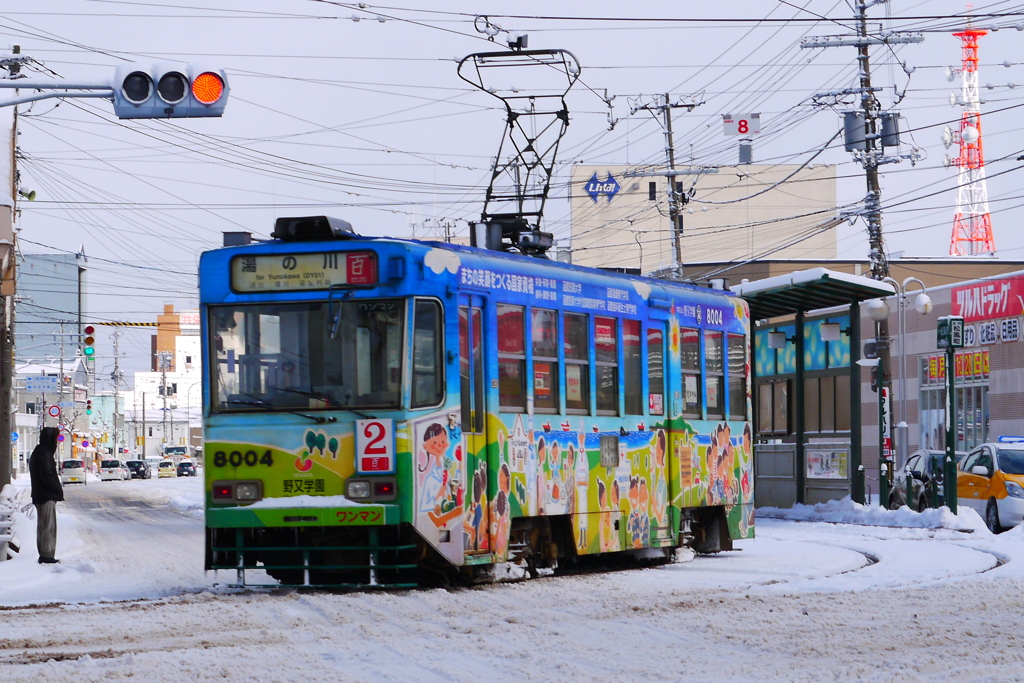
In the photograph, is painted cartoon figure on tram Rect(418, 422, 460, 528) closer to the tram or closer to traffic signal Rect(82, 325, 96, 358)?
the tram

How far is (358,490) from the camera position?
11.9 metres

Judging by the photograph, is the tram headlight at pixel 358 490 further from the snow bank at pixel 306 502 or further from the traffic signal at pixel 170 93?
the traffic signal at pixel 170 93

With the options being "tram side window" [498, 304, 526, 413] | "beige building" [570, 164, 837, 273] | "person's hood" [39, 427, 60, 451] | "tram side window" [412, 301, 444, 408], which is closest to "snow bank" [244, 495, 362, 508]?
"tram side window" [412, 301, 444, 408]

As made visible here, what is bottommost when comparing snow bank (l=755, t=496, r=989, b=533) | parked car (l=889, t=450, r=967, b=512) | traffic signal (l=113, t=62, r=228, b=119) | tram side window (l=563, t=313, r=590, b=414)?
snow bank (l=755, t=496, r=989, b=533)

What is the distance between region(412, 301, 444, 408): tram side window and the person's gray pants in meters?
6.60

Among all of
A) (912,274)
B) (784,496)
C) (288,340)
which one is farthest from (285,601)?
(912,274)

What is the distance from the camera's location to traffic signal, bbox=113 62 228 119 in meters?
13.5

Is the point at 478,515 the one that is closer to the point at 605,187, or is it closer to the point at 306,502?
the point at 306,502

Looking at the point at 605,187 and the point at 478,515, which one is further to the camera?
the point at 605,187

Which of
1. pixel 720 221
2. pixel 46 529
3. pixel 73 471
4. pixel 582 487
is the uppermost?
pixel 720 221

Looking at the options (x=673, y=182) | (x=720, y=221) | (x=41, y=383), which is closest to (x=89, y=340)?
(x=673, y=182)

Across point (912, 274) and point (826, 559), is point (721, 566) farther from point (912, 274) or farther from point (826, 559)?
point (912, 274)

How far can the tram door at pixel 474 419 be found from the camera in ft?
40.9

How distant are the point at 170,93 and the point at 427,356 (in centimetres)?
377
